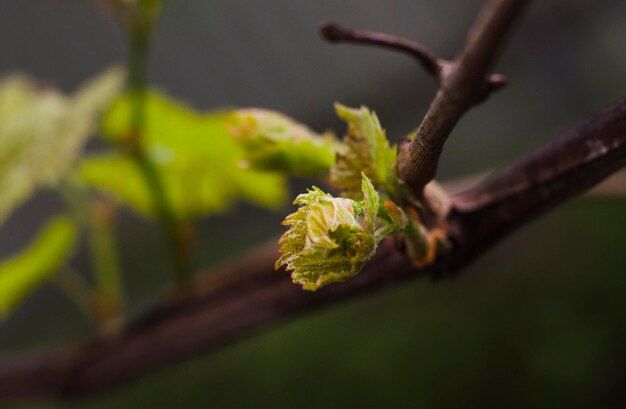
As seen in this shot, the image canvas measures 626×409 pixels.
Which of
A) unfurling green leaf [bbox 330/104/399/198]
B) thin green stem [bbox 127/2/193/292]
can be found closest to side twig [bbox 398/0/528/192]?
unfurling green leaf [bbox 330/104/399/198]

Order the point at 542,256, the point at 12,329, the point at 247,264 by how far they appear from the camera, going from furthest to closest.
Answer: the point at 12,329, the point at 542,256, the point at 247,264

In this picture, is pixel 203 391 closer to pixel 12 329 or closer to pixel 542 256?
pixel 542 256

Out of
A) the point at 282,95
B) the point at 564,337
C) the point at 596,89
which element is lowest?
the point at 564,337

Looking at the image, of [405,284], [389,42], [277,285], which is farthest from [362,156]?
[405,284]

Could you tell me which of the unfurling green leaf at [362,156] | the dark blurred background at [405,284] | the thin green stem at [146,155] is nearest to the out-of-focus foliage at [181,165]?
the thin green stem at [146,155]

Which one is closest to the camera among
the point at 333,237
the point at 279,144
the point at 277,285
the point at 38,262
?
the point at 333,237

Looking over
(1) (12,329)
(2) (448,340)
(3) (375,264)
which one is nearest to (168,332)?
(3) (375,264)

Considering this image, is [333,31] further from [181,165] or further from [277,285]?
[181,165]

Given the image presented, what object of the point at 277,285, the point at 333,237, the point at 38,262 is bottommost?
the point at 333,237
